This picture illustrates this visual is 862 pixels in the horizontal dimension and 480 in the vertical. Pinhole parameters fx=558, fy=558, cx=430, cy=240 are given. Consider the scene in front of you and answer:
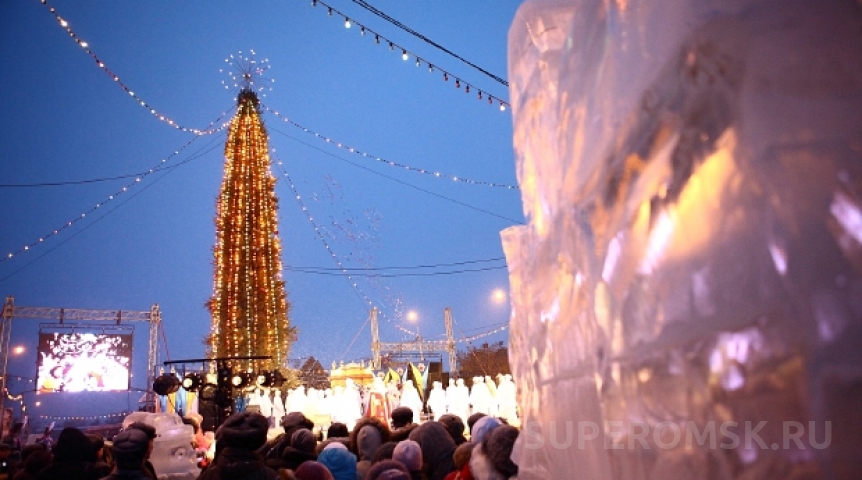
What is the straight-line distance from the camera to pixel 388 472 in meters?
3.42

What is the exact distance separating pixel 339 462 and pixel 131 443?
136 cm

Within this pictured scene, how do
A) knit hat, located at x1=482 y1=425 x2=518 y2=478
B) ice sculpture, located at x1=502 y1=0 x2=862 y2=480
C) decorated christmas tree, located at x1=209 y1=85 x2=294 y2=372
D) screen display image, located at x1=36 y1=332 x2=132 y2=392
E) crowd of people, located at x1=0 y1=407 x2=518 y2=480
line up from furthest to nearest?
screen display image, located at x1=36 y1=332 x2=132 y2=392
decorated christmas tree, located at x1=209 y1=85 x2=294 y2=372
crowd of people, located at x1=0 y1=407 x2=518 y2=480
knit hat, located at x1=482 y1=425 x2=518 y2=478
ice sculpture, located at x1=502 y1=0 x2=862 y2=480

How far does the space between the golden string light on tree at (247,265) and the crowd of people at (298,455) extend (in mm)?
8388

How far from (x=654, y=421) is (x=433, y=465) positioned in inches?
155

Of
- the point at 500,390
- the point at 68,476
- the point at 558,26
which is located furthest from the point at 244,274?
the point at 558,26

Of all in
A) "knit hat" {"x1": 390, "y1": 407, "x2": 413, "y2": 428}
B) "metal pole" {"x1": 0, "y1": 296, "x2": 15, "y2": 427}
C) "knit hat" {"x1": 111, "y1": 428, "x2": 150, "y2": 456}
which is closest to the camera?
"knit hat" {"x1": 111, "y1": 428, "x2": 150, "y2": 456}

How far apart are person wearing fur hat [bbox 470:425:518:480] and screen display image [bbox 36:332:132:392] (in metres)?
21.3

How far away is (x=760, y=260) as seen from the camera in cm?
52

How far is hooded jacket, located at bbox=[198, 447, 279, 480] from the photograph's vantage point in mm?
2779

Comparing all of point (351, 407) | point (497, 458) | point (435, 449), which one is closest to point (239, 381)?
point (351, 407)

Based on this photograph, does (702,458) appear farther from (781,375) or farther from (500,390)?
(500,390)

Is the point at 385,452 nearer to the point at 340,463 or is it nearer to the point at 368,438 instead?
the point at 340,463

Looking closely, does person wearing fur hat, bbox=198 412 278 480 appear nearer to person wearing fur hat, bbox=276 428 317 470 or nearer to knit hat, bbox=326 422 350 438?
person wearing fur hat, bbox=276 428 317 470

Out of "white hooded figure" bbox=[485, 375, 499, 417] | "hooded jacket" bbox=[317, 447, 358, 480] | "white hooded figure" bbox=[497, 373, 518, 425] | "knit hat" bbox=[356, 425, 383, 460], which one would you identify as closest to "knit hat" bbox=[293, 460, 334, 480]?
"hooded jacket" bbox=[317, 447, 358, 480]
